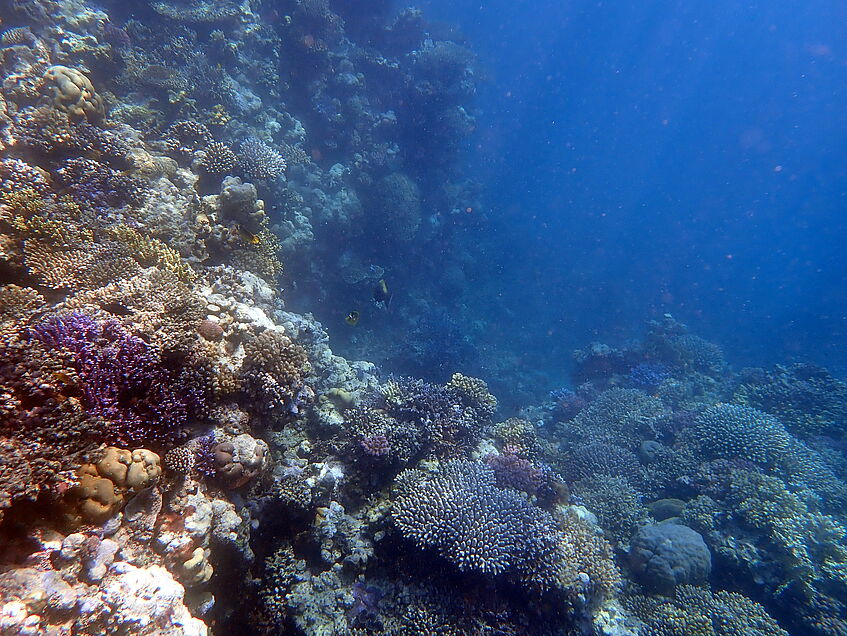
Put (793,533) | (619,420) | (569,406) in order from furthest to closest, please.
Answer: (569,406)
(619,420)
(793,533)

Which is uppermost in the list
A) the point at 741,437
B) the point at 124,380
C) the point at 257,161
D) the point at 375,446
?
the point at 741,437

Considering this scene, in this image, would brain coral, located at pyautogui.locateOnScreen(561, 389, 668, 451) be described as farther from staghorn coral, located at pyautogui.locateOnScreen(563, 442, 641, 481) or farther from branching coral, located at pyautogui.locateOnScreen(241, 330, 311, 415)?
branching coral, located at pyautogui.locateOnScreen(241, 330, 311, 415)

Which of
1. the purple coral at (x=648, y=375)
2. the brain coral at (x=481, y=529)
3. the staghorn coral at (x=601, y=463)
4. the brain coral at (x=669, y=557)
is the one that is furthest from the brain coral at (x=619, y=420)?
the brain coral at (x=481, y=529)

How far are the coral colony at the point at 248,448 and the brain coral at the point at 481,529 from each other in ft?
0.10

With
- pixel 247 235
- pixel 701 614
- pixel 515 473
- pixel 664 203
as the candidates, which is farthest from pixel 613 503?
pixel 664 203

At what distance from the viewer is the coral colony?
103 inches

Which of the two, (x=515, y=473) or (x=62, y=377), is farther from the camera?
(x=515, y=473)

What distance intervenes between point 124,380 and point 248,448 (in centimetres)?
119

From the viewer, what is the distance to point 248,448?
11.9ft

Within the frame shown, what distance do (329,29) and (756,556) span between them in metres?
18.3

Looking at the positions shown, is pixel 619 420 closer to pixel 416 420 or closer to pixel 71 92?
pixel 416 420

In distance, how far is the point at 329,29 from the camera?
13406mm

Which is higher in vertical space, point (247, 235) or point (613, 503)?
point (613, 503)

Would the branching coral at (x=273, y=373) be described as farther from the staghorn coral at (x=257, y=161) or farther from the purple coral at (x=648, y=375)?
the purple coral at (x=648, y=375)
